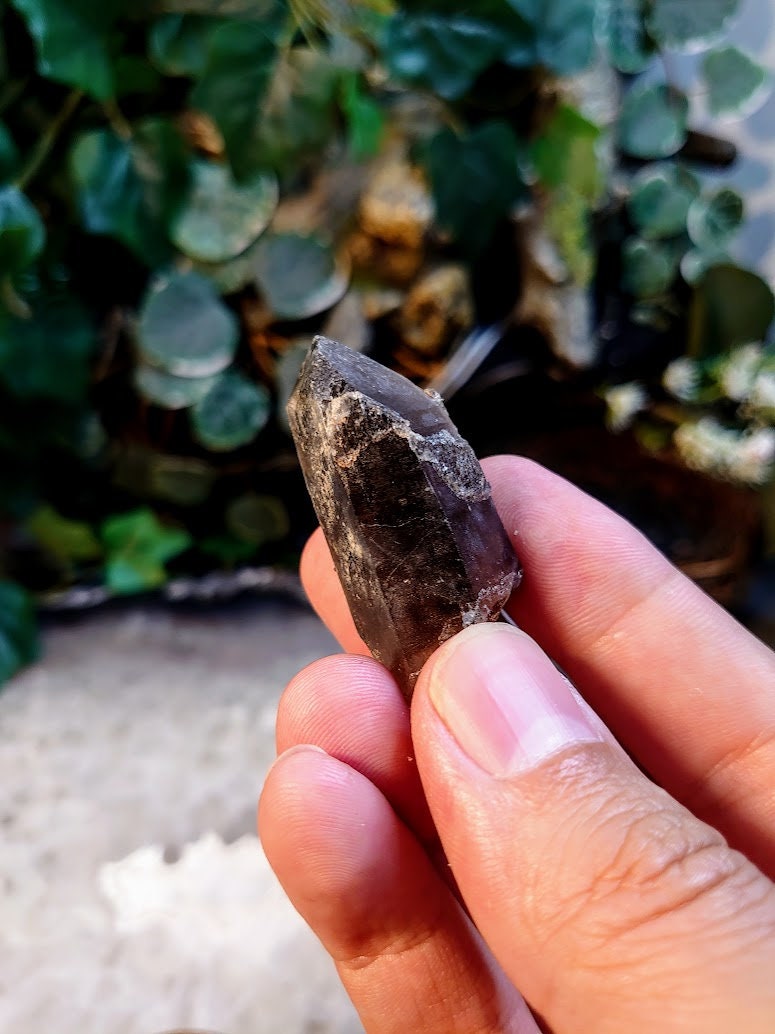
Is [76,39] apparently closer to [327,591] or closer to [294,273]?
[294,273]

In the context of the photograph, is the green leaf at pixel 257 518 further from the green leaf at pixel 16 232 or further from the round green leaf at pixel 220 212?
the green leaf at pixel 16 232

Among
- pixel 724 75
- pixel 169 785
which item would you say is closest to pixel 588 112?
pixel 724 75

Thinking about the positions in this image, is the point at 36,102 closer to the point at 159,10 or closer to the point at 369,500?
the point at 159,10

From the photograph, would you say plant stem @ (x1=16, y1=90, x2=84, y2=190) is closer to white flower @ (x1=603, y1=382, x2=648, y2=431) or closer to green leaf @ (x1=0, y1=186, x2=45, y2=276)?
green leaf @ (x1=0, y1=186, x2=45, y2=276)

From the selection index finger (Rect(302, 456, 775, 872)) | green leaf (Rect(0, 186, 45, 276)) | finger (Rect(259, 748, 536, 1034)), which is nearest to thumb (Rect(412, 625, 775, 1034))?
finger (Rect(259, 748, 536, 1034))

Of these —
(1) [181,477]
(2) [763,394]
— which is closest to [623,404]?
(2) [763,394]

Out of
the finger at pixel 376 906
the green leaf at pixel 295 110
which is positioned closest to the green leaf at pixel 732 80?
the green leaf at pixel 295 110
